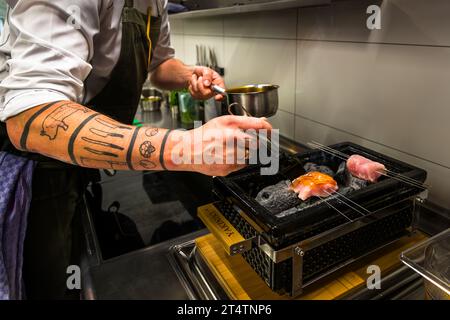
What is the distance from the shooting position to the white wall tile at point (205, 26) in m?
1.76

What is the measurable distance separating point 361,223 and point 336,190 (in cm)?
9

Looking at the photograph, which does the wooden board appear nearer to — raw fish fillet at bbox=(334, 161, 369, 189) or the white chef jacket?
raw fish fillet at bbox=(334, 161, 369, 189)

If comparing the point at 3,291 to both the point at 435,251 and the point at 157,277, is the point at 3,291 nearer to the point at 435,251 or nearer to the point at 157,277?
the point at 157,277

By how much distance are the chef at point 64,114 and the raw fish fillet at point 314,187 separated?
8.2 inches

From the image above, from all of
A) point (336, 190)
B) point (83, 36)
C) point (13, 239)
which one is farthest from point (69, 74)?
point (336, 190)

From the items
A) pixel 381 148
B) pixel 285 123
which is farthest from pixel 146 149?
pixel 285 123

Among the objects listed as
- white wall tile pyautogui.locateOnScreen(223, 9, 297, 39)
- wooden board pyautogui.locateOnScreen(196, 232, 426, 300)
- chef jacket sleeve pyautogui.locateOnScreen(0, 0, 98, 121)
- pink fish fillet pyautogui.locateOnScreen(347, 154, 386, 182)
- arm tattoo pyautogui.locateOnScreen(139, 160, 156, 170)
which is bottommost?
wooden board pyautogui.locateOnScreen(196, 232, 426, 300)

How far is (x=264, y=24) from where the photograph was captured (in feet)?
4.51

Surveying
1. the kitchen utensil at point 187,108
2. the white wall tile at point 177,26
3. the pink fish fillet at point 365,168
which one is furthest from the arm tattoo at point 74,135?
the white wall tile at point 177,26

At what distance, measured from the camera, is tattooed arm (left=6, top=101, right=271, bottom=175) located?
60 centimetres

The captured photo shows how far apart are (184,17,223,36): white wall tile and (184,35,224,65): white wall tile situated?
0.03m

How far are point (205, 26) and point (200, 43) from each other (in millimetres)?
156

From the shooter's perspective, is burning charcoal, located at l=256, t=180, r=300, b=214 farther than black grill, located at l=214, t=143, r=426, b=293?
Yes

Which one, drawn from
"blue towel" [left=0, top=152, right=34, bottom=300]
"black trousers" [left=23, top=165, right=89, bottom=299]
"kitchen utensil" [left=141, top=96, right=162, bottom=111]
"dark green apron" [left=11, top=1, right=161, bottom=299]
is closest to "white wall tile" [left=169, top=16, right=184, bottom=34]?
"kitchen utensil" [left=141, top=96, right=162, bottom=111]
